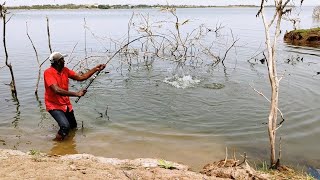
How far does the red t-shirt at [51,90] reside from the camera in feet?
24.2

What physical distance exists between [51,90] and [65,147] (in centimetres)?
132

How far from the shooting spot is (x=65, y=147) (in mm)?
7836

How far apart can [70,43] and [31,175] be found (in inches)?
915

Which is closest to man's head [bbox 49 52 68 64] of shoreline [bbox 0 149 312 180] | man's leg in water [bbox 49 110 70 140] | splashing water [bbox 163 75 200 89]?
man's leg in water [bbox 49 110 70 140]

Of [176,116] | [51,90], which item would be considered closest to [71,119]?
[51,90]

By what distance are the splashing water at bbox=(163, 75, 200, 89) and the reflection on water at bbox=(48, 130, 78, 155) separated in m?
6.03

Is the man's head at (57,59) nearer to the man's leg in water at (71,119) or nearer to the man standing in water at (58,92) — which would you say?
the man standing in water at (58,92)

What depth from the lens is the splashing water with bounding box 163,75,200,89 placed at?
536 inches

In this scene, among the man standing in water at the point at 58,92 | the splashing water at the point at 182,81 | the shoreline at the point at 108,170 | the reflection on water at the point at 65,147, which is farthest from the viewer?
the splashing water at the point at 182,81

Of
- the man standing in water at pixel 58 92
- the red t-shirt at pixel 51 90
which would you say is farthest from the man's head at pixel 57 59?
the red t-shirt at pixel 51 90

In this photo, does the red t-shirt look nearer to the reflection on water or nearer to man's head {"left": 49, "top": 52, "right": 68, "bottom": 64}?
man's head {"left": 49, "top": 52, "right": 68, "bottom": 64}

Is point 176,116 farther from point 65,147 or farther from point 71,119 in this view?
point 65,147

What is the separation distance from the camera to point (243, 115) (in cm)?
1006

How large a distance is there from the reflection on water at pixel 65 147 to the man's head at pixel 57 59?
5.61ft
